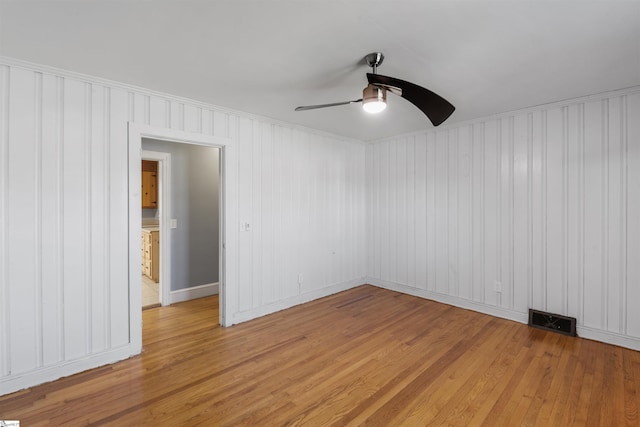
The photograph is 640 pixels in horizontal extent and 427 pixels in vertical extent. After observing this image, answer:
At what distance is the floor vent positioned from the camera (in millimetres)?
3033

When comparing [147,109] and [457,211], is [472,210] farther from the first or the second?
[147,109]

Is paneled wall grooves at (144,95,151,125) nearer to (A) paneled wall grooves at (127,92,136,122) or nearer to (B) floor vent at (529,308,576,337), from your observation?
(A) paneled wall grooves at (127,92,136,122)

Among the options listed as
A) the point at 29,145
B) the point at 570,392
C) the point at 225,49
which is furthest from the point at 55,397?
the point at 570,392

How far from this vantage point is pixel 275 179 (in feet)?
12.3

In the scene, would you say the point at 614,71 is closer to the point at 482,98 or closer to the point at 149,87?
the point at 482,98

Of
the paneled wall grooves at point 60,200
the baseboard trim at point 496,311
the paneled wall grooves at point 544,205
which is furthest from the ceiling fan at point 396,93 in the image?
the baseboard trim at point 496,311

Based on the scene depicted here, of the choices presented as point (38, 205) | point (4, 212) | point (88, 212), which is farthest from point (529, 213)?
point (4, 212)

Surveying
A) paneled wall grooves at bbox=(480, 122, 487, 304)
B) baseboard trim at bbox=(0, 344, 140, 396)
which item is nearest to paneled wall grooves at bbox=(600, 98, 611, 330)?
paneled wall grooves at bbox=(480, 122, 487, 304)

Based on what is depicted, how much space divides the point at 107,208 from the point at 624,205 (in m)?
4.71

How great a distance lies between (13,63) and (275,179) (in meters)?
2.40

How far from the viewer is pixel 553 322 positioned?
124 inches

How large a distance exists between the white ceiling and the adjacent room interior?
0.02 meters

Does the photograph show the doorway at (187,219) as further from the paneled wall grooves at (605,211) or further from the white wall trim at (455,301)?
the paneled wall grooves at (605,211)

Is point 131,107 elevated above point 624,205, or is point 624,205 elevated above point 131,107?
point 131,107
